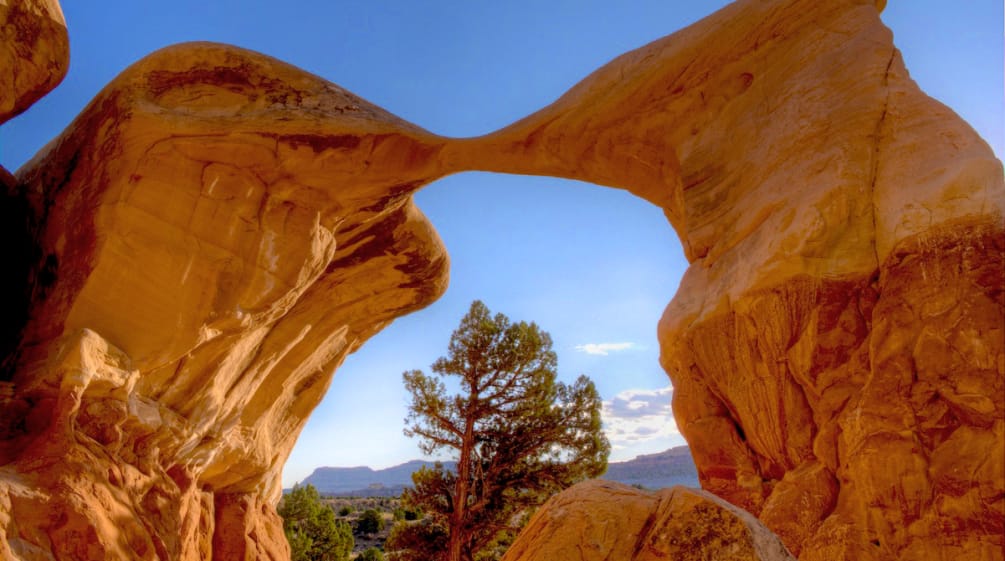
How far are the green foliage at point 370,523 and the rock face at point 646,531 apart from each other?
41430 millimetres

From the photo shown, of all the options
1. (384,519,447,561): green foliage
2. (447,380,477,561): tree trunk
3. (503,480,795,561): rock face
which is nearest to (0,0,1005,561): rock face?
(503,480,795,561): rock face

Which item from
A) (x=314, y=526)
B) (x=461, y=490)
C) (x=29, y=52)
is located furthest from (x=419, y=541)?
(x=29, y=52)

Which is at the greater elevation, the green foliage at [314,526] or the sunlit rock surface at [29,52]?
the sunlit rock surface at [29,52]

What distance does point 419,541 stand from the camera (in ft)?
53.2

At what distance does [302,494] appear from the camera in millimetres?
24656

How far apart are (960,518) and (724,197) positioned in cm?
347

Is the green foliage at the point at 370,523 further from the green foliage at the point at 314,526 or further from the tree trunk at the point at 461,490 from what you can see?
the tree trunk at the point at 461,490

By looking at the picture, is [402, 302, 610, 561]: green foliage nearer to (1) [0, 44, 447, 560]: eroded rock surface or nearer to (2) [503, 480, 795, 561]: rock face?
(1) [0, 44, 447, 560]: eroded rock surface

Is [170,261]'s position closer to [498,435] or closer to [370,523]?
[498,435]

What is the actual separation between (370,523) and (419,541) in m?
28.4

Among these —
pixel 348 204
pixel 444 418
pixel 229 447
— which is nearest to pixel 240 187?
pixel 348 204

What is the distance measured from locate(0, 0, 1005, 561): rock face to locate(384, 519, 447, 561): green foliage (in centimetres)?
575

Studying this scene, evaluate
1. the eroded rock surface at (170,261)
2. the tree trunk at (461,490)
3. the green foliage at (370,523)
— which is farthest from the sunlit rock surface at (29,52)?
the green foliage at (370,523)

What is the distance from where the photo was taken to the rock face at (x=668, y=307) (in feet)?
14.7
